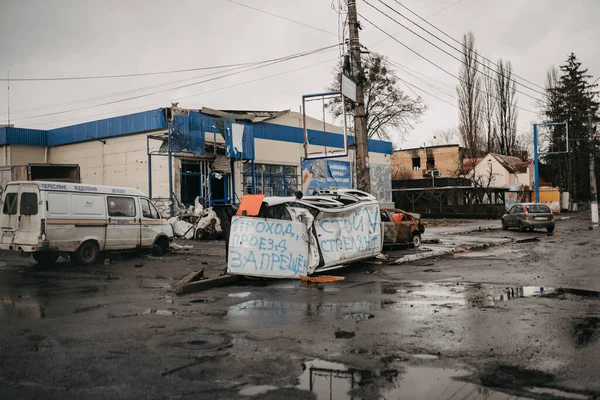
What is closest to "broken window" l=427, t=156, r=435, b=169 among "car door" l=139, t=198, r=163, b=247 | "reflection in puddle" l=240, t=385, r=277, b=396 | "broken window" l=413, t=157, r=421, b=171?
"broken window" l=413, t=157, r=421, b=171

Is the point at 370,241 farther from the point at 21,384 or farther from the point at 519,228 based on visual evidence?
the point at 519,228

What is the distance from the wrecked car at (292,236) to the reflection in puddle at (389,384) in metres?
5.85

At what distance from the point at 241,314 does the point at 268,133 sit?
23817 mm

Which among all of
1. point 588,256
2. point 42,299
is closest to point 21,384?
point 42,299

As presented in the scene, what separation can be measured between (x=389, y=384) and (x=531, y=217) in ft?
81.8

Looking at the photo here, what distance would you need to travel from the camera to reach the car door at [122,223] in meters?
14.9

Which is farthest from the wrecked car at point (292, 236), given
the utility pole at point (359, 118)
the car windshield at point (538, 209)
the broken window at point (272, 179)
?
the car windshield at point (538, 209)

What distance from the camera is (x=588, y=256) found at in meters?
14.6

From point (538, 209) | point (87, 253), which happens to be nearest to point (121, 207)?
point (87, 253)

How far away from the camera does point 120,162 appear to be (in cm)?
2770

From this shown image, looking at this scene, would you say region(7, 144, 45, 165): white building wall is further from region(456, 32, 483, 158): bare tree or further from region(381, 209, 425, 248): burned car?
region(456, 32, 483, 158): bare tree

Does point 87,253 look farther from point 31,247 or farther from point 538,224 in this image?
point 538,224

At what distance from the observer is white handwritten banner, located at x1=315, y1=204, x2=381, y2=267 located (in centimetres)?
1171

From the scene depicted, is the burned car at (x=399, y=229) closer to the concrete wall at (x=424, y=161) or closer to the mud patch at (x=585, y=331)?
the mud patch at (x=585, y=331)
